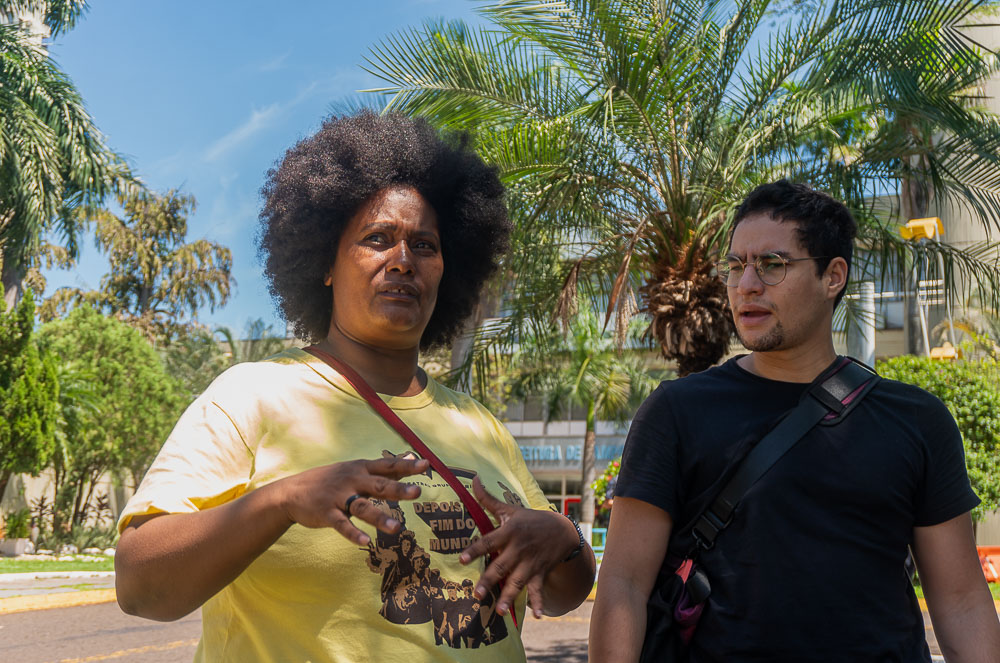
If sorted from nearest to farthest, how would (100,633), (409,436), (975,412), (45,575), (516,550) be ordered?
(516,550) < (409,436) < (100,633) < (975,412) < (45,575)

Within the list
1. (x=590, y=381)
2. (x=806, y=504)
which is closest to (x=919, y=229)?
(x=806, y=504)

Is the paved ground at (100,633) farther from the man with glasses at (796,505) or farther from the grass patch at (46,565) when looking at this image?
the man with glasses at (796,505)

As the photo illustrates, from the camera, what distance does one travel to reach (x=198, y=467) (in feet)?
5.37

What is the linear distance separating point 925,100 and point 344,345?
738 cm

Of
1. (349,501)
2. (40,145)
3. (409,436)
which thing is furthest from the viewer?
(40,145)

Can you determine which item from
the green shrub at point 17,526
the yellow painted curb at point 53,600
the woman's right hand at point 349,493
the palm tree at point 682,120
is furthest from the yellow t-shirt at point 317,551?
the green shrub at point 17,526

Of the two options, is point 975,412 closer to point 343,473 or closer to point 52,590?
point 52,590

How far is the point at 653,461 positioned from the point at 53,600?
12.3 metres

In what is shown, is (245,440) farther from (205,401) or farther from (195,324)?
(195,324)

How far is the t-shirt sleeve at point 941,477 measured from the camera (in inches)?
92.2

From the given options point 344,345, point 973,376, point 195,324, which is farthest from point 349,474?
point 195,324

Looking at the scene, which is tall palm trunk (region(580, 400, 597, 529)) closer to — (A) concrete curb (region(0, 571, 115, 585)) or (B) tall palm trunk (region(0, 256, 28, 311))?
(A) concrete curb (region(0, 571, 115, 585))

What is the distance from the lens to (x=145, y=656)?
8633 mm

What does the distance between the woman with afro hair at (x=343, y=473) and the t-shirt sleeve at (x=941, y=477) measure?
0.90 meters
